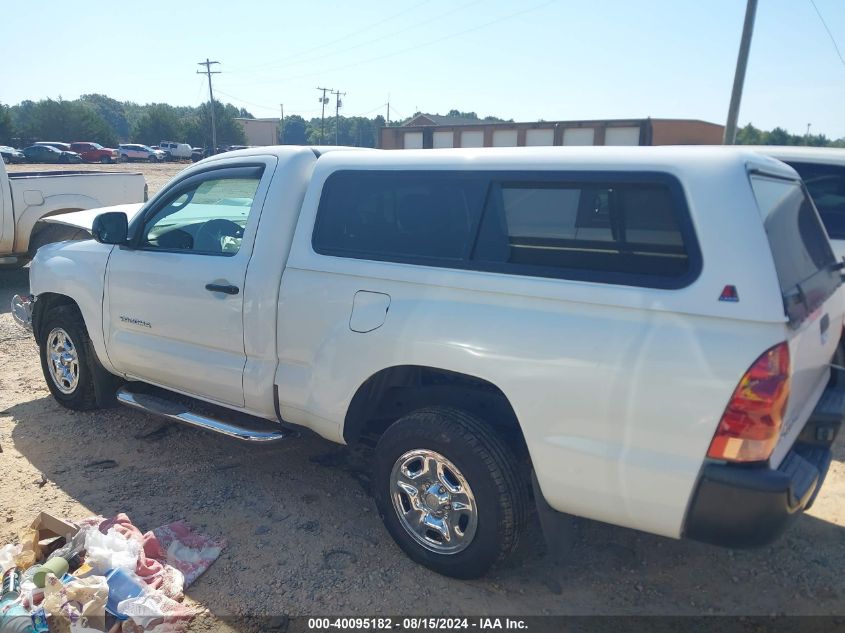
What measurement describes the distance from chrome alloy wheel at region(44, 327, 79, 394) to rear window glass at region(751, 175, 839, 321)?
4.59m

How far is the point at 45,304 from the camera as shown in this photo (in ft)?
16.8

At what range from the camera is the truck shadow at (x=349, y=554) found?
3047 millimetres

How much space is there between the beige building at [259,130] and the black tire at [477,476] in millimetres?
82303

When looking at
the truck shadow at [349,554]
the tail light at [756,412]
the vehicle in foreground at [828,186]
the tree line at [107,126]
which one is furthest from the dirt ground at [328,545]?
the tree line at [107,126]

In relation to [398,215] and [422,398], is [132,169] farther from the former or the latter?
[422,398]

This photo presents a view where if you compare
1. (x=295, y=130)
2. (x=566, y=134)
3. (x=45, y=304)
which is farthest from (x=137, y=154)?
(x=295, y=130)

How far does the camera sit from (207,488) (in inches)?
160

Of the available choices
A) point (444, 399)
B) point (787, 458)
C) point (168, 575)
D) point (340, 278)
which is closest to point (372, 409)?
point (444, 399)

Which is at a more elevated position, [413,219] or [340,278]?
[413,219]

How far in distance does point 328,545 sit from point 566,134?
24453 mm

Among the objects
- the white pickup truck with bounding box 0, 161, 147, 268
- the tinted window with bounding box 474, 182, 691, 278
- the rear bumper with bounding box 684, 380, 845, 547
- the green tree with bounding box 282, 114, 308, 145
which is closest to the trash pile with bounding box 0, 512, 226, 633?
the tinted window with bounding box 474, 182, 691, 278

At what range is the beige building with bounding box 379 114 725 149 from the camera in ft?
80.1

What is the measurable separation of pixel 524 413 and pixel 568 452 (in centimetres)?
23

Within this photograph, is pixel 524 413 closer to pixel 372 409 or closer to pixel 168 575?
pixel 372 409
